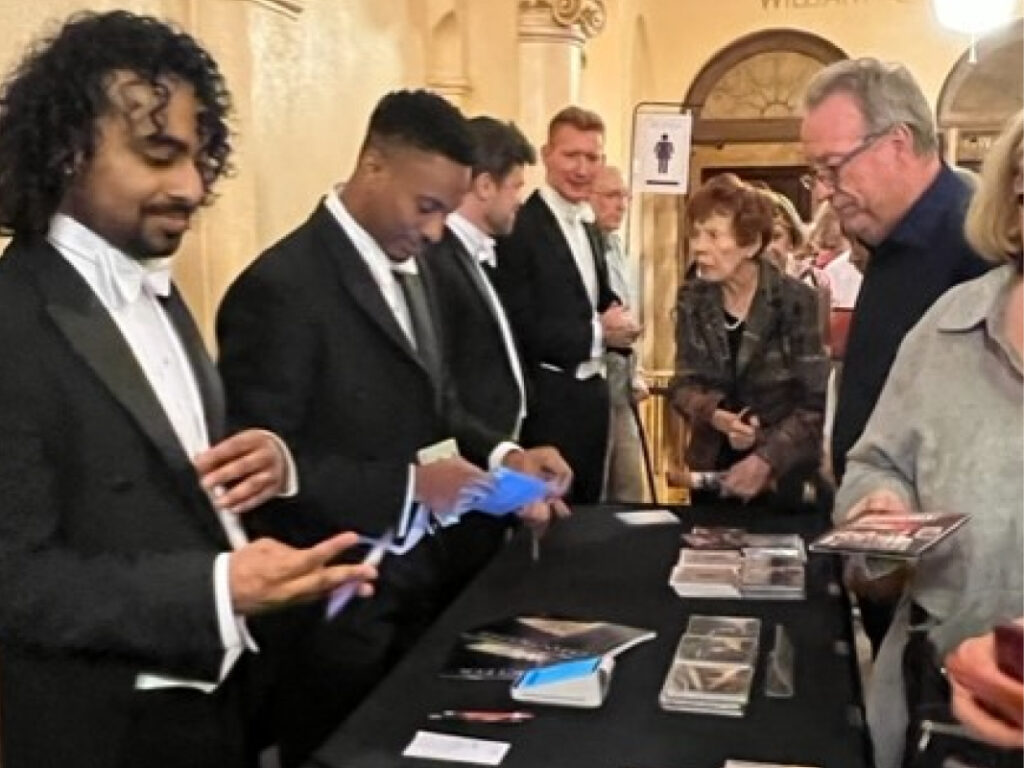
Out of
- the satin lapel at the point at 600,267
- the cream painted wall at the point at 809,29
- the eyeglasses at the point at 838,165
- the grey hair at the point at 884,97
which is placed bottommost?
the satin lapel at the point at 600,267

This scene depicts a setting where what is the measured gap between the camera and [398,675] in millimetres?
2084

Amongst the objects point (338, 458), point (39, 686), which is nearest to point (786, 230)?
point (338, 458)

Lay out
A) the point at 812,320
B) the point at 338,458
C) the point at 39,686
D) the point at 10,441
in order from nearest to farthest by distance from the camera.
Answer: the point at 10,441, the point at 39,686, the point at 338,458, the point at 812,320

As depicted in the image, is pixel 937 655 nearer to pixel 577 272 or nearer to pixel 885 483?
pixel 885 483

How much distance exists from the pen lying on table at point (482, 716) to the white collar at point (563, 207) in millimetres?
2976

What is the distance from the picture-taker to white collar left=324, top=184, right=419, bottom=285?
260 centimetres

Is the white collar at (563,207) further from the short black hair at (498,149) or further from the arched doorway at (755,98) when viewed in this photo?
the arched doorway at (755,98)

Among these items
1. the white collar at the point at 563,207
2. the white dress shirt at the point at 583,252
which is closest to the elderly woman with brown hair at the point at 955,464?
the white dress shirt at the point at 583,252

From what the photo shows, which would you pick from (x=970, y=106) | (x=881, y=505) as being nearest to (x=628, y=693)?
(x=881, y=505)

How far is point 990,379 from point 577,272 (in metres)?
2.85

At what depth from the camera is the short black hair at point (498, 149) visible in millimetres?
4223

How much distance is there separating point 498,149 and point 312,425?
2.07 metres

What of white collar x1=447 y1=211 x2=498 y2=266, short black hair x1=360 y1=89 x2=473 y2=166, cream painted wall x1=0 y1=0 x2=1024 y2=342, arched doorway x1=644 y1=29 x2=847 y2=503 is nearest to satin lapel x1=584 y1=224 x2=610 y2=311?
white collar x1=447 y1=211 x2=498 y2=266

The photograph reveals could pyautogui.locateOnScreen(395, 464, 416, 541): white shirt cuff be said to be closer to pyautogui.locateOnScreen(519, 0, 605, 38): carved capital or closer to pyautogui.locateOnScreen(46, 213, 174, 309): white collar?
pyautogui.locateOnScreen(46, 213, 174, 309): white collar
